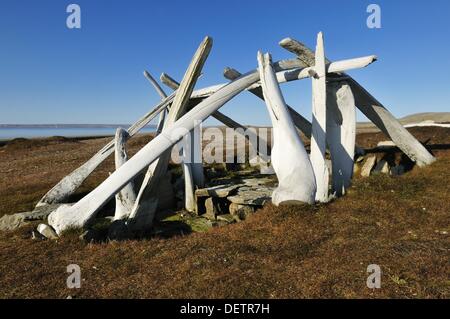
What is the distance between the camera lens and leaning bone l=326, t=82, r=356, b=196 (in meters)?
14.9

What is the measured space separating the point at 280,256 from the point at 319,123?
692 cm

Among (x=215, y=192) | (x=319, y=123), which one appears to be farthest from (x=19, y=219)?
(x=319, y=123)

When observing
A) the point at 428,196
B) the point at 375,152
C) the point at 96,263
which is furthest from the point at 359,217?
the point at 375,152

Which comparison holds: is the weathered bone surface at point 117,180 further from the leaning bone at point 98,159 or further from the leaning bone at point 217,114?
the leaning bone at point 217,114

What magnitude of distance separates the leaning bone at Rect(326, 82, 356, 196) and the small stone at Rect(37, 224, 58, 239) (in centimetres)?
1158

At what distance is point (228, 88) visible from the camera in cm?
1432

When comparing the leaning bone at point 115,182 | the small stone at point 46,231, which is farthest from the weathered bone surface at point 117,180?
the small stone at point 46,231

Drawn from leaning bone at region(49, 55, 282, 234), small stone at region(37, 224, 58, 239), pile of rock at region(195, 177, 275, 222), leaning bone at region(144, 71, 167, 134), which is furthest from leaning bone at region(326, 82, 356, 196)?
small stone at region(37, 224, 58, 239)

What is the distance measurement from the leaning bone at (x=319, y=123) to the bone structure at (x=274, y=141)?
0.04 meters

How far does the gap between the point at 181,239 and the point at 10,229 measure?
7.04 meters

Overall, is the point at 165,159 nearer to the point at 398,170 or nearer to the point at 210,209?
the point at 210,209

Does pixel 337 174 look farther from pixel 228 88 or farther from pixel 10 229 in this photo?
pixel 10 229

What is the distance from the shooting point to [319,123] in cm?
1422

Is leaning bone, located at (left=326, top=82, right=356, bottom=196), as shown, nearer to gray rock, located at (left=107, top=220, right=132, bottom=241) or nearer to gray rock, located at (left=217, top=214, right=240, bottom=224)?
gray rock, located at (left=217, top=214, right=240, bottom=224)
